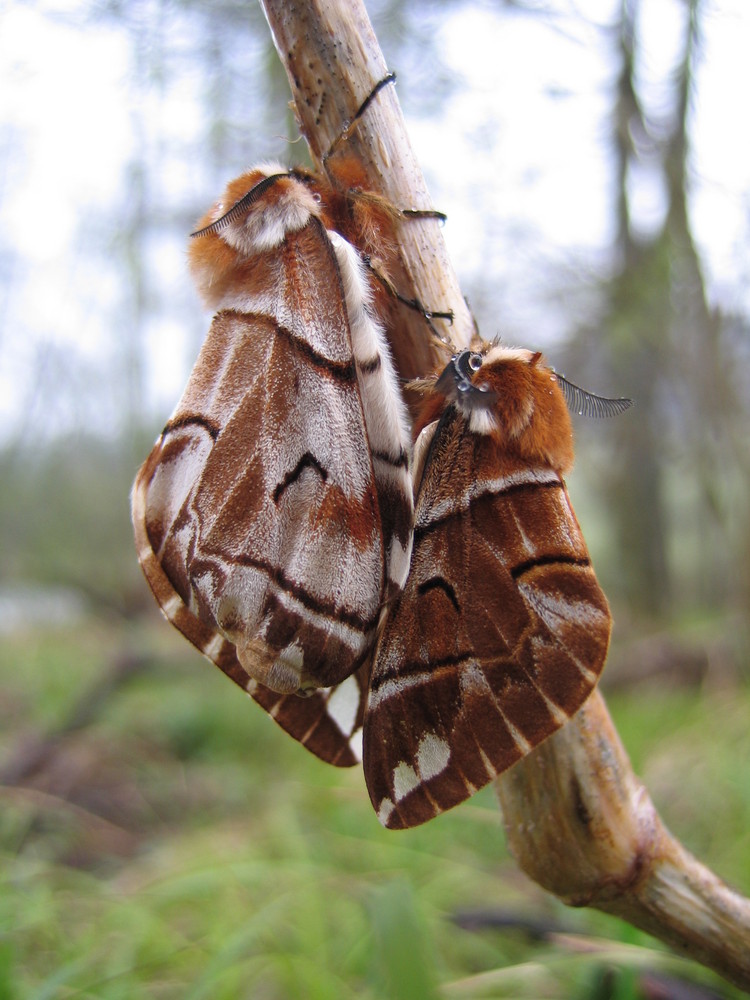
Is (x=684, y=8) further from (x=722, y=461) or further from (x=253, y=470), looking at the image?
(x=253, y=470)

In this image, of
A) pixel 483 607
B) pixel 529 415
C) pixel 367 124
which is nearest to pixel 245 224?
pixel 367 124

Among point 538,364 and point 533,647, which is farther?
point 538,364

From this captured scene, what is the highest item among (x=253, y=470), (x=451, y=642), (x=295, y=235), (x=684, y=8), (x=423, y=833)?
(x=684, y=8)

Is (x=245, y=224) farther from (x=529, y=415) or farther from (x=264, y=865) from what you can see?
(x=264, y=865)

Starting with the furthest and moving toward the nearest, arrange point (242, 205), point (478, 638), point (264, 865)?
1. point (264, 865)
2. point (242, 205)
3. point (478, 638)

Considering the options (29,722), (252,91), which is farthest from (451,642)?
(29,722)

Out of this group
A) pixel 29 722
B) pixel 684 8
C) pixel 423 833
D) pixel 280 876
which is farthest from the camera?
pixel 29 722

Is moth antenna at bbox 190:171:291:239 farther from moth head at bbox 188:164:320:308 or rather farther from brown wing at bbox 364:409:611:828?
brown wing at bbox 364:409:611:828

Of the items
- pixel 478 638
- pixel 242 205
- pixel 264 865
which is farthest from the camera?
pixel 264 865
